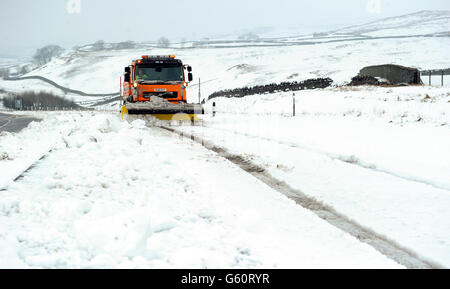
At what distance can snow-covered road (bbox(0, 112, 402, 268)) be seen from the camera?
2.62 metres

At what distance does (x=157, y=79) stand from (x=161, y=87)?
0.47m

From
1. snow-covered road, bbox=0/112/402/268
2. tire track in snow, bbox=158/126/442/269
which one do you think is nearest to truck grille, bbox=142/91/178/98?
tire track in snow, bbox=158/126/442/269

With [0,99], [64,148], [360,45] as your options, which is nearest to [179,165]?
[64,148]

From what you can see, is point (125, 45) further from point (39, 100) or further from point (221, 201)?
point (221, 201)

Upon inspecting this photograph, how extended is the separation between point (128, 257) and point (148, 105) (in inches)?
513

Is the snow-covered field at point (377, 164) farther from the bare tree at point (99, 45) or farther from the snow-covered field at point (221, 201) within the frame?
the bare tree at point (99, 45)

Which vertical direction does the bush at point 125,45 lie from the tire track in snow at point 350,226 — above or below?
above

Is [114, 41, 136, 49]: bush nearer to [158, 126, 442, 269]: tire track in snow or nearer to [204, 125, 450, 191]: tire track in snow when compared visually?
[204, 125, 450, 191]: tire track in snow

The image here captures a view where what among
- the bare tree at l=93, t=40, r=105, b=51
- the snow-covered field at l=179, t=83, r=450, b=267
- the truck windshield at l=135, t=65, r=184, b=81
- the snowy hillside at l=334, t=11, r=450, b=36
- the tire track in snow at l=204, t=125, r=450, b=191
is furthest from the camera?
the bare tree at l=93, t=40, r=105, b=51

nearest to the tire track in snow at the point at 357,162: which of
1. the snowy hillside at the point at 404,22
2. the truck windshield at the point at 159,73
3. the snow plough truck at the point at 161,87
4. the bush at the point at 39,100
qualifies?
the snow plough truck at the point at 161,87

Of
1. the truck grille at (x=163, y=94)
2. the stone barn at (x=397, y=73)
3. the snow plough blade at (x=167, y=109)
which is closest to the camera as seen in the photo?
the snow plough blade at (x=167, y=109)

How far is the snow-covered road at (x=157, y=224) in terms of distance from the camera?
2619mm

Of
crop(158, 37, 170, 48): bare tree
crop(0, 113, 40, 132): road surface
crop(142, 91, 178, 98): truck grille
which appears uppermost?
crop(158, 37, 170, 48): bare tree

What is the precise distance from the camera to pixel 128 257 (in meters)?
2.59
